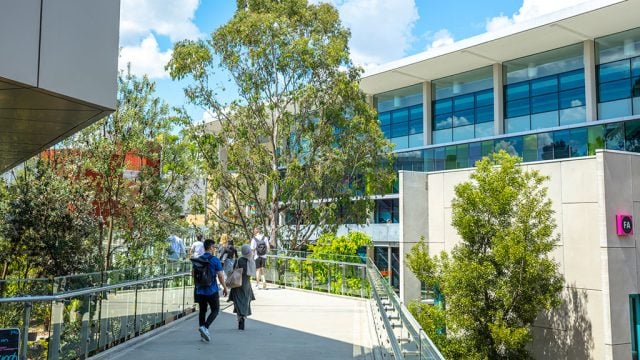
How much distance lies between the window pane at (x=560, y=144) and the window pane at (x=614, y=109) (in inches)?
77.0

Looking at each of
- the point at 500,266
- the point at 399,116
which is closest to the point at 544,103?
the point at 399,116

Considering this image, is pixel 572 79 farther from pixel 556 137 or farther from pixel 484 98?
pixel 484 98

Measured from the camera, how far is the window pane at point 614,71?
29.1 m

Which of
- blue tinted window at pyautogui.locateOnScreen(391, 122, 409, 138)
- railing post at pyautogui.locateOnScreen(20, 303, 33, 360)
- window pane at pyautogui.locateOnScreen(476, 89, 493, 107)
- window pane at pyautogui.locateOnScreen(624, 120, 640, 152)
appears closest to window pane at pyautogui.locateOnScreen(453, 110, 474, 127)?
window pane at pyautogui.locateOnScreen(476, 89, 493, 107)

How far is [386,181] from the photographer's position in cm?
2927

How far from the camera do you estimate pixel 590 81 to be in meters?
30.0

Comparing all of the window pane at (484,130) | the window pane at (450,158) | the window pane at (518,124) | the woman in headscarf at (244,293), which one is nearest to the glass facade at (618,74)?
A: the window pane at (518,124)

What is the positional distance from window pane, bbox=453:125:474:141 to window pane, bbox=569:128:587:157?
23.5 feet

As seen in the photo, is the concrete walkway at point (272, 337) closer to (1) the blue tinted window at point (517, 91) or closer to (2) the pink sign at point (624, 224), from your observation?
(2) the pink sign at point (624, 224)

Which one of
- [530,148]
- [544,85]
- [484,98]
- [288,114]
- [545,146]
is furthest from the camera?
[484,98]

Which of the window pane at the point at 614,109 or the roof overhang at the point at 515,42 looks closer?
the roof overhang at the point at 515,42

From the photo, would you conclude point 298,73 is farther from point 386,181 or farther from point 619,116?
point 619,116

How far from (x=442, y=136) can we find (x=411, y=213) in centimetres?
1471

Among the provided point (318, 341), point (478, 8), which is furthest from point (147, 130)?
point (478, 8)
